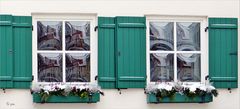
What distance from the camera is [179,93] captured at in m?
10.5

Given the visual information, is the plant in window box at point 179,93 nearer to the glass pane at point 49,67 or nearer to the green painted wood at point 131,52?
the green painted wood at point 131,52

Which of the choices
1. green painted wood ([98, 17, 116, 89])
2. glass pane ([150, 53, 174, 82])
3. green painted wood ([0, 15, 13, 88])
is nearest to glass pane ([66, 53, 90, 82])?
green painted wood ([98, 17, 116, 89])

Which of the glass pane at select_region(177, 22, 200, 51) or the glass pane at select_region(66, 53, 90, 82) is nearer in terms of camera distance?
Answer: the glass pane at select_region(66, 53, 90, 82)

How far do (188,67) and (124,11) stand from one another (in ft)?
4.65

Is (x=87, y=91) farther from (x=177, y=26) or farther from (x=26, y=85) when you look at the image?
(x=177, y=26)

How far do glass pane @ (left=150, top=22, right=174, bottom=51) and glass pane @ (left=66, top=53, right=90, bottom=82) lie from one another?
3.62 ft

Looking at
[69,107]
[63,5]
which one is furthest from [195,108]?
[63,5]

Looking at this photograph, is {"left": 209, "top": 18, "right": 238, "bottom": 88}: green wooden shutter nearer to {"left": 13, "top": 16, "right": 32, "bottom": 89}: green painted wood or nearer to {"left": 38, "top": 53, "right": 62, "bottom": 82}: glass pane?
{"left": 38, "top": 53, "right": 62, "bottom": 82}: glass pane

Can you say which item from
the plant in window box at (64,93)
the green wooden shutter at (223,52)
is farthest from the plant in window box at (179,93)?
the plant in window box at (64,93)

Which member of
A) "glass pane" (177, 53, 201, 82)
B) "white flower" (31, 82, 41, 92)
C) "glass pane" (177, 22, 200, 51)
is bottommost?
"white flower" (31, 82, 41, 92)

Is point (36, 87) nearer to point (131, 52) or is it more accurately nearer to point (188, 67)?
point (131, 52)

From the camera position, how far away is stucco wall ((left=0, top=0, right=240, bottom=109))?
1039 cm

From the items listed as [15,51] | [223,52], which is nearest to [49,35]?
[15,51]

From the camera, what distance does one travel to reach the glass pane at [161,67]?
35.4 ft
